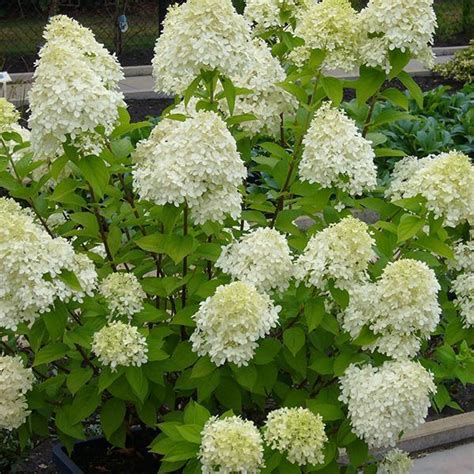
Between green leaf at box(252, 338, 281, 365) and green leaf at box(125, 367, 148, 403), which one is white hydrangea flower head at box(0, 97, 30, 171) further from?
green leaf at box(252, 338, 281, 365)

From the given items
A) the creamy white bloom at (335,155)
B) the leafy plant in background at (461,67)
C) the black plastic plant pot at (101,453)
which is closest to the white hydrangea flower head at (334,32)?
the creamy white bloom at (335,155)

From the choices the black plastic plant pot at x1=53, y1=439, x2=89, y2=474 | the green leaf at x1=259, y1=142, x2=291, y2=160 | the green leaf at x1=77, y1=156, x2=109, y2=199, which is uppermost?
the green leaf at x1=77, y1=156, x2=109, y2=199

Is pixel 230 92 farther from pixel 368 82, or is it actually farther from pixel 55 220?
pixel 55 220

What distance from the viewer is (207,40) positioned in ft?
10.2

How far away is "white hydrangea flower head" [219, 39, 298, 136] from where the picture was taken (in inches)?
143

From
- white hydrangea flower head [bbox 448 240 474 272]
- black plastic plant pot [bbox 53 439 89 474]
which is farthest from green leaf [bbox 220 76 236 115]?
black plastic plant pot [bbox 53 439 89 474]

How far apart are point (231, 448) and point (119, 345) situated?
0.55 m

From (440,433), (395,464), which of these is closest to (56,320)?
(395,464)

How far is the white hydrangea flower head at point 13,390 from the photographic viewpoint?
10.5 feet

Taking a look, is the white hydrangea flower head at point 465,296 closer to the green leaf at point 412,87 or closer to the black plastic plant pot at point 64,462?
the green leaf at point 412,87

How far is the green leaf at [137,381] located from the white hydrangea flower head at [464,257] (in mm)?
1112

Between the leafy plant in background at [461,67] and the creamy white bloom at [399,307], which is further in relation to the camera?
the leafy plant in background at [461,67]

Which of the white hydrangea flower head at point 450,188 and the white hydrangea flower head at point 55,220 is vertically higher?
the white hydrangea flower head at point 450,188

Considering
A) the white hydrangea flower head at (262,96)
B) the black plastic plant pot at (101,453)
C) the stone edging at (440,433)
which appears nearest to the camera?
the white hydrangea flower head at (262,96)
